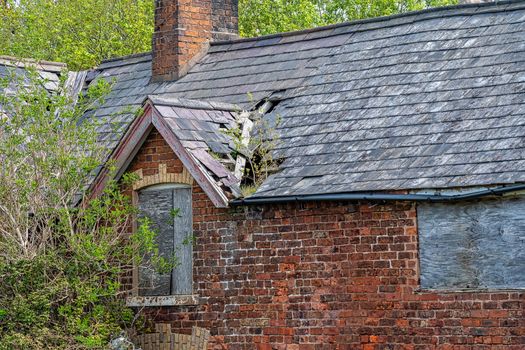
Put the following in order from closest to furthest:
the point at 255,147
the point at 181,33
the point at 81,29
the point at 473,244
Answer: the point at 473,244
the point at 255,147
the point at 181,33
the point at 81,29

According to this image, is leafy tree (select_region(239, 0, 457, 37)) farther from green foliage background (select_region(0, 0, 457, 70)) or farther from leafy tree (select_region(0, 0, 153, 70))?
leafy tree (select_region(0, 0, 153, 70))

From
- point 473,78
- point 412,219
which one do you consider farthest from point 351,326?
point 473,78

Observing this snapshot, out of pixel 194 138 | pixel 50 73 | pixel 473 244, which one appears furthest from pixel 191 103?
pixel 50 73

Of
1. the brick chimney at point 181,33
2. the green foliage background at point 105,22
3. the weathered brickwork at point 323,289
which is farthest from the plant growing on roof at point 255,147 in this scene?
the green foliage background at point 105,22

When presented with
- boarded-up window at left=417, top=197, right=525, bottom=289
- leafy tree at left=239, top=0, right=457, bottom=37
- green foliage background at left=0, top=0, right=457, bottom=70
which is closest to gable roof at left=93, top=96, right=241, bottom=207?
boarded-up window at left=417, top=197, right=525, bottom=289

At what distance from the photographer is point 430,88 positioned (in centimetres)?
1645

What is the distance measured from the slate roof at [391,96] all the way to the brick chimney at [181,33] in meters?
0.69

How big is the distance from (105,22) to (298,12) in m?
6.06

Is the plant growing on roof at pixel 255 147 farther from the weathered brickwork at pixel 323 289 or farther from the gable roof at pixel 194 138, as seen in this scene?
the weathered brickwork at pixel 323 289

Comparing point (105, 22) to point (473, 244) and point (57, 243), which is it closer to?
point (57, 243)

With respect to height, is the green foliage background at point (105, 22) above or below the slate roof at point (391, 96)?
above

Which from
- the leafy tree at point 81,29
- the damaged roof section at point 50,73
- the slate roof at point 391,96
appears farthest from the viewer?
the leafy tree at point 81,29

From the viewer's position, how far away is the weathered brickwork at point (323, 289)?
14328mm

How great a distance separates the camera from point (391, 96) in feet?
54.9
